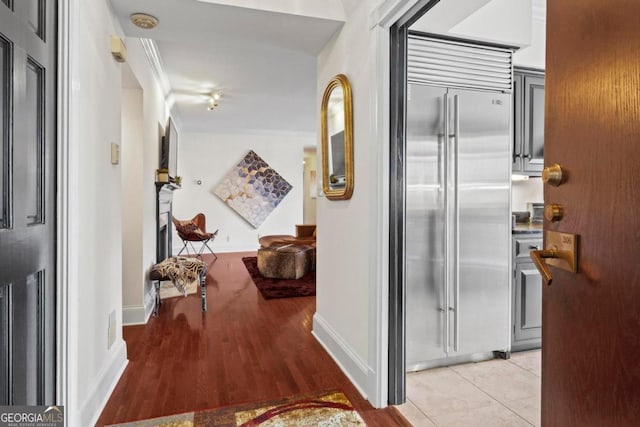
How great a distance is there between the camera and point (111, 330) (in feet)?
7.20

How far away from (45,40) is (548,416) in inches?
81.9

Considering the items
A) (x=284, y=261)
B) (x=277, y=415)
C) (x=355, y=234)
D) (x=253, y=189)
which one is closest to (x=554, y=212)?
(x=355, y=234)

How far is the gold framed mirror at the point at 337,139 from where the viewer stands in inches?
89.5

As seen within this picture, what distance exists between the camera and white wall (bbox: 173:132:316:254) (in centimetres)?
738

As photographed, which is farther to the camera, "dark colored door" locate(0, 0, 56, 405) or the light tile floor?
the light tile floor

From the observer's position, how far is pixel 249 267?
5.79 metres

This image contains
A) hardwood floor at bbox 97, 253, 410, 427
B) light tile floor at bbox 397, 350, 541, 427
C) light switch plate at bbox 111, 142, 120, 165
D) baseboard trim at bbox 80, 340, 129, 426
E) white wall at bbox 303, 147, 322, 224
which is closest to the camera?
baseboard trim at bbox 80, 340, 129, 426

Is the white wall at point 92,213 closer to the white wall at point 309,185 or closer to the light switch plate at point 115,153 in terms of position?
the light switch plate at point 115,153

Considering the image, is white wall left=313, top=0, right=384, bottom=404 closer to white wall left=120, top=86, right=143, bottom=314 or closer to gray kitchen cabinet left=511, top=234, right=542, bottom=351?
gray kitchen cabinet left=511, top=234, right=542, bottom=351

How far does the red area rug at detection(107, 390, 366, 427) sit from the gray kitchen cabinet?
147 cm

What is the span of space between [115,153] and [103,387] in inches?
52.7

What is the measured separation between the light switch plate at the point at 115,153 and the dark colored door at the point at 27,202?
76 cm

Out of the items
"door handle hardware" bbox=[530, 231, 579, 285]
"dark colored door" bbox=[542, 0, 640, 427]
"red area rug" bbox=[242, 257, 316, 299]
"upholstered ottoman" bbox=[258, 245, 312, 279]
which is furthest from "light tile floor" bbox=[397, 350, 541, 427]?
"upholstered ottoman" bbox=[258, 245, 312, 279]

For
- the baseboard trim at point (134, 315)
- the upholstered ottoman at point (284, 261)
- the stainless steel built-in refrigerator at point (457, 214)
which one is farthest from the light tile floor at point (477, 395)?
the upholstered ottoman at point (284, 261)
